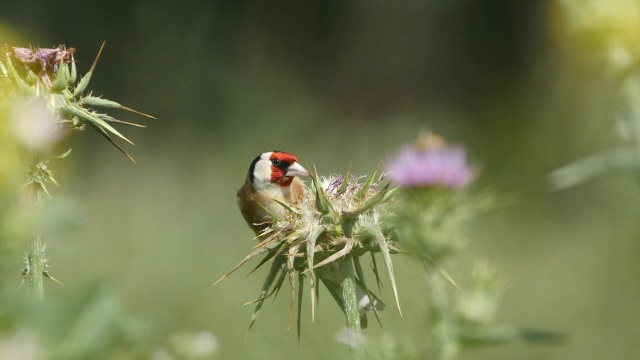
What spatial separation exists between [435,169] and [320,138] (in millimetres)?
4693

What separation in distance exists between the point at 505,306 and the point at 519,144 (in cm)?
145

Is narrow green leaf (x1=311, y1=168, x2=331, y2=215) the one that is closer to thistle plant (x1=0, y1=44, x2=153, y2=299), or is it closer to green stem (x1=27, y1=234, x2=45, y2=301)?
thistle plant (x1=0, y1=44, x2=153, y2=299)

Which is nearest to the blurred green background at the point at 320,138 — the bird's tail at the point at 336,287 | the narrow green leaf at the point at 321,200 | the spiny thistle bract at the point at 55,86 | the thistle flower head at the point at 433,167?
the bird's tail at the point at 336,287

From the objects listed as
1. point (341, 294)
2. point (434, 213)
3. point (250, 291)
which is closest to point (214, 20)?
point (250, 291)

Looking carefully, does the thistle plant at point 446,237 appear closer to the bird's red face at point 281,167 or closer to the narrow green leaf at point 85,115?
the narrow green leaf at point 85,115

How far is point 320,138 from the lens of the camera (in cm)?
557

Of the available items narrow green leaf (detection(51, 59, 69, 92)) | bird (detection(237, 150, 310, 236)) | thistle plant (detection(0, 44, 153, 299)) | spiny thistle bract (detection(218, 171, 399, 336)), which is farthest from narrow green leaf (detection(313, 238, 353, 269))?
bird (detection(237, 150, 310, 236))

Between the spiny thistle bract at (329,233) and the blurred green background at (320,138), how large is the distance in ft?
3.29

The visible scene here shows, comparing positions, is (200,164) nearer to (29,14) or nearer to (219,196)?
(219,196)

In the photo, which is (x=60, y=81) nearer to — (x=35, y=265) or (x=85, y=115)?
(x=85, y=115)

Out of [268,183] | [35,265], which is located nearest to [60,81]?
[35,265]

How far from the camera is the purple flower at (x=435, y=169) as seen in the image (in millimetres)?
870

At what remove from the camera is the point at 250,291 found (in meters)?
4.30

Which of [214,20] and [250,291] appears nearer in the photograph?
[250,291]
